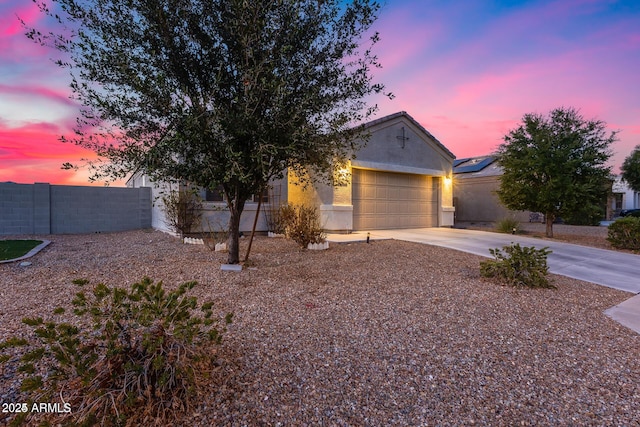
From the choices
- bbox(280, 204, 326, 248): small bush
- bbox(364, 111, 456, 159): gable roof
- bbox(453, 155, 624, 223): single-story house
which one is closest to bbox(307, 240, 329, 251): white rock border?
bbox(280, 204, 326, 248): small bush

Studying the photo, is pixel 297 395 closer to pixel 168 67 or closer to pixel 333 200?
pixel 168 67

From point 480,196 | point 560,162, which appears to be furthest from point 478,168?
point 560,162

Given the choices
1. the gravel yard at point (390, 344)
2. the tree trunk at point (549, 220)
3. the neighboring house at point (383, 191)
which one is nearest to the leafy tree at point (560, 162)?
the tree trunk at point (549, 220)

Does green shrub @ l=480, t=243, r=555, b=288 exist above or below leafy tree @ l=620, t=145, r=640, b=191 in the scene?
below

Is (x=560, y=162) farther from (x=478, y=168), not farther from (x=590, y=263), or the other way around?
(x=478, y=168)

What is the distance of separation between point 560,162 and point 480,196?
26.0ft

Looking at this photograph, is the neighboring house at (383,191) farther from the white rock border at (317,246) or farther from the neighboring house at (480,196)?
the neighboring house at (480,196)

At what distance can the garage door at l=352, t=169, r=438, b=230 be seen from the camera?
12.1 metres

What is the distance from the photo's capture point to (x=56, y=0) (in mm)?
4562

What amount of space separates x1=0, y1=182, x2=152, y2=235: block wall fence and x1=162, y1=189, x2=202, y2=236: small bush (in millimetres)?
4886

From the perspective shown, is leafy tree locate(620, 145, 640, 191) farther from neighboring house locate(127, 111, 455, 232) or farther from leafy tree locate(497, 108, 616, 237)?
neighboring house locate(127, 111, 455, 232)

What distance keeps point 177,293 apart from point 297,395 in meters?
1.13

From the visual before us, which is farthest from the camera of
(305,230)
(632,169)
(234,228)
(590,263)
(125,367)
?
(632,169)

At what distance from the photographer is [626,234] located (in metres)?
9.86
